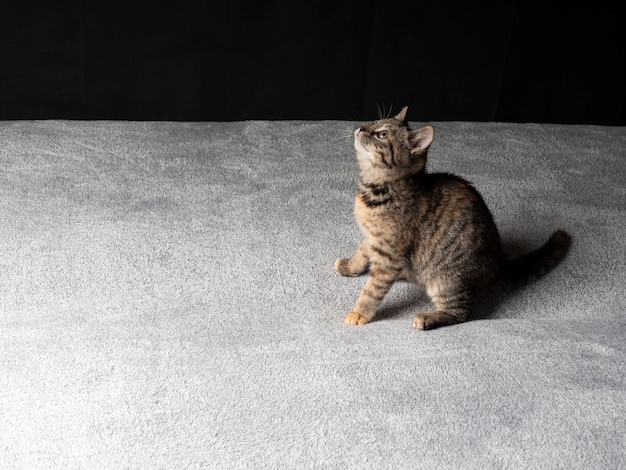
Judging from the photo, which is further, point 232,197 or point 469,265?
point 232,197

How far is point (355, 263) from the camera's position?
193cm

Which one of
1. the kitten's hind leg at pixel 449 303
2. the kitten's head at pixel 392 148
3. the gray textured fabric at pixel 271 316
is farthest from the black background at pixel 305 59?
the kitten's hind leg at pixel 449 303

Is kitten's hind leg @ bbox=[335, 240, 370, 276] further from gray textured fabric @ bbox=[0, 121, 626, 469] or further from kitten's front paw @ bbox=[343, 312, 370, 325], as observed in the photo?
kitten's front paw @ bbox=[343, 312, 370, 325]

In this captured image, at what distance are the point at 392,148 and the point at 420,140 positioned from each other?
0.06 m

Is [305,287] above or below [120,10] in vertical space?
below

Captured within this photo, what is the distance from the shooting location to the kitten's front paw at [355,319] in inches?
69.3

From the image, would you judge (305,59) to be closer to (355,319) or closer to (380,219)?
(380,219)

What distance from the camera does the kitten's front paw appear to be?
1.76 m

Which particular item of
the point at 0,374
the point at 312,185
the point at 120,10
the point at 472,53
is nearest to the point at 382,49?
the point at 472,53

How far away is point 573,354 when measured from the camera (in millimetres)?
1622

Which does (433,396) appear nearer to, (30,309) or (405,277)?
(405,277)

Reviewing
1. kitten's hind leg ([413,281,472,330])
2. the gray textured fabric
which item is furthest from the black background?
kitten's hind leg ([413,281,472,330])

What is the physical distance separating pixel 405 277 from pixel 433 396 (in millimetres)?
495

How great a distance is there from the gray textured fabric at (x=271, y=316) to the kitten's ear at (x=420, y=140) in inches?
12.7
